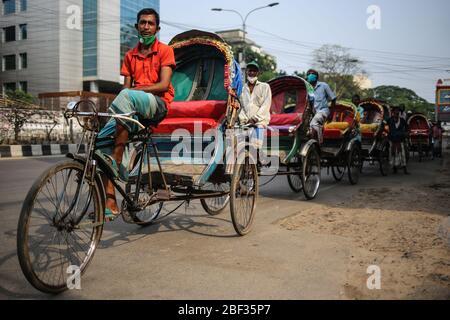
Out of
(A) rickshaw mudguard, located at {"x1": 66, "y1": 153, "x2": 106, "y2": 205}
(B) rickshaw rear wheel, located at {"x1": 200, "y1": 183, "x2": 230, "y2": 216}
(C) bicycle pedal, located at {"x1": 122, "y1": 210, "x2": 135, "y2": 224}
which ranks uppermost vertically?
(A) rickshaw mudguard, located at {"x1": 66, "y1": 153, "x2": 106, "y2": 205}

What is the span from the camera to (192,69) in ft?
18.9

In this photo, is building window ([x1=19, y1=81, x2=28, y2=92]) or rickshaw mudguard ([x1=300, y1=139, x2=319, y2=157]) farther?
building window ([x1=19, y1=81, x2=28, y2=92])

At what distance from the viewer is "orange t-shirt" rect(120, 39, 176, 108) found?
3.93 metres

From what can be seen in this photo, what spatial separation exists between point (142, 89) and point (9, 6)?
48.2 meters

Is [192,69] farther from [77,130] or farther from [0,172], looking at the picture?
[77,130]

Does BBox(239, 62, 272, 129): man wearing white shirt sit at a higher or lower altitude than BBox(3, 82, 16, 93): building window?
lower

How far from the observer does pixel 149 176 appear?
3.99 m

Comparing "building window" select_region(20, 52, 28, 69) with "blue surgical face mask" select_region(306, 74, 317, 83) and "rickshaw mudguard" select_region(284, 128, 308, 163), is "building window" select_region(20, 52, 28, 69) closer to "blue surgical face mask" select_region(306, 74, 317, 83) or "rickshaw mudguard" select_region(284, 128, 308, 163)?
"blue surgical face mask" select_region(306, 74, 317, 83)

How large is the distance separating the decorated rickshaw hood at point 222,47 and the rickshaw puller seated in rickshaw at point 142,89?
94cm

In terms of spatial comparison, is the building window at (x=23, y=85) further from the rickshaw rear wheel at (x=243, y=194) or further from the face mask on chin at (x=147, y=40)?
the face mask on chin at (x=147, y=40)

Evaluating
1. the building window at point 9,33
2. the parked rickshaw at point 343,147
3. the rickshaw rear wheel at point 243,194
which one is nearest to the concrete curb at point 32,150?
the parked rickshaw at point 343,147

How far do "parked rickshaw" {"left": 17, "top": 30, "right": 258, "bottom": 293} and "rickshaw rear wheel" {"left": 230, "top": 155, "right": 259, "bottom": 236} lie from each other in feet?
0.04

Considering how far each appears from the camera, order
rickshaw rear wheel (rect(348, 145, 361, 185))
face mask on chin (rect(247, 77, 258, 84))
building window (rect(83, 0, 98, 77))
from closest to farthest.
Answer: face mask on chin (rect(247, 77, 258, 84))
rickshaw rear wheel (rect(348, 145, 361, 185))
building window (rect(83, 0, 98, 77))

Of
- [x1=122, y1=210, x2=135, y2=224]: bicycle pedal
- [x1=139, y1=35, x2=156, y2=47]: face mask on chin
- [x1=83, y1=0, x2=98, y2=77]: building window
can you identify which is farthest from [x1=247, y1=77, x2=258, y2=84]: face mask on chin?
[x1=83, y1=0, x2=98, y2=77]: building window
